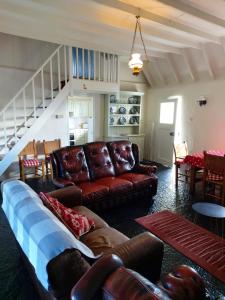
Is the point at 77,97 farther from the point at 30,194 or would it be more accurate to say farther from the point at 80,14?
the point at 30,194

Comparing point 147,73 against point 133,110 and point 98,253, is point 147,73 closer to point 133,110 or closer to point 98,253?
point 133,110

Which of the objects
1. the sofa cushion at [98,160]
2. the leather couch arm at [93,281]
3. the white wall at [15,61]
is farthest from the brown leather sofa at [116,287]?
the white wall at [15,61]

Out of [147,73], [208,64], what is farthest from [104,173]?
[147,73]

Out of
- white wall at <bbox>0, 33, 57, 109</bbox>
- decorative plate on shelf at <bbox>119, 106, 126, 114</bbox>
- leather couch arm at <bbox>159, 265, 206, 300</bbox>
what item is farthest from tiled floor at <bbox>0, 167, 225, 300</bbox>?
decorative plate on shelf at <bbox>119, 106, 126, 114</bbox>

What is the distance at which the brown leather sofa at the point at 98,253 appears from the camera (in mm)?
1012

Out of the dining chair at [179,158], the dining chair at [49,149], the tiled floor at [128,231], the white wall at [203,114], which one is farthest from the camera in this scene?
the white wall at [203,114]

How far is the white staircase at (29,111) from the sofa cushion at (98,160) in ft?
4.73

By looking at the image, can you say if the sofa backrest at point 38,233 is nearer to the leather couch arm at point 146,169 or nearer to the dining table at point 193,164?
the leather couch arm at point 146,169

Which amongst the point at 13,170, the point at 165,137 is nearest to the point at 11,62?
the point at 13,170

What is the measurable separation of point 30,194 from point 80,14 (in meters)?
2.58

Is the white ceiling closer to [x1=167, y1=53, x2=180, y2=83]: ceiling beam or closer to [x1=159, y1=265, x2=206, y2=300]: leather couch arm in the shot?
[x1=167, y1=53, x2=180, y2=83]: ceiling beam

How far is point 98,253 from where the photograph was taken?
1.63 m

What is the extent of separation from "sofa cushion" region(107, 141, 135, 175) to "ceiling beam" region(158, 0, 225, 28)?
214 centimetres

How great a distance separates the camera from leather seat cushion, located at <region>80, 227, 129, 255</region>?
1.71 meters
